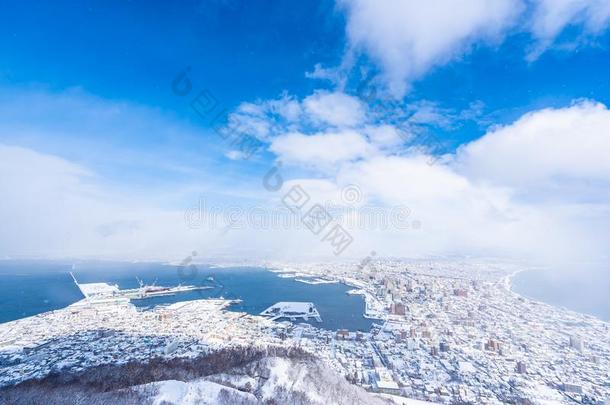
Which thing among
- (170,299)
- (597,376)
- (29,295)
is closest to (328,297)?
(170,299)

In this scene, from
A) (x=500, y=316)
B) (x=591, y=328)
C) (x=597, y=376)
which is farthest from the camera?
(x=500, y=316)

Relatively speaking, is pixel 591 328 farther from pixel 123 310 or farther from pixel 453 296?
pixel 123 310

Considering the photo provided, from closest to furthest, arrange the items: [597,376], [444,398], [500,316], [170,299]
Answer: [444,398] < [597,376] < [500,316] < [170,299]

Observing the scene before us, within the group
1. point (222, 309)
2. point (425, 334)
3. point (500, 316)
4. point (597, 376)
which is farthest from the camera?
point (222, 309)

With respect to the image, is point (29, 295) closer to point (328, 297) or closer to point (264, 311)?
point (264, 311)

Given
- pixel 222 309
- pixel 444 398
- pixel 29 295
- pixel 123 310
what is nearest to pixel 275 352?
pixel 444 398

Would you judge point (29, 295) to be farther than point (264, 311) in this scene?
Yes

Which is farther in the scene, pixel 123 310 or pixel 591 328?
pixel 123 310

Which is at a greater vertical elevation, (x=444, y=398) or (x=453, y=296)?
(x=453, y=296)

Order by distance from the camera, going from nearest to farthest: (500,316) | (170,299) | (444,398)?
(444,398), (500,316), (170,299)
